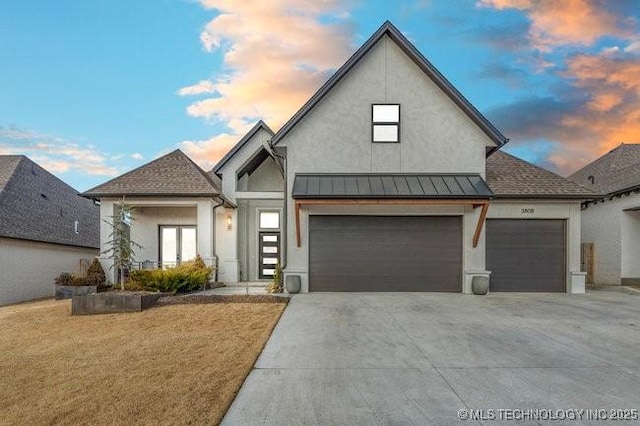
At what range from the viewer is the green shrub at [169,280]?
12.1 m

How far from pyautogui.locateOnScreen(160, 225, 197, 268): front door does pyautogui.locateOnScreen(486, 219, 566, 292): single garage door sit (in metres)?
12.7

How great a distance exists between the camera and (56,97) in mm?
19406

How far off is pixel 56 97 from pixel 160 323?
1759 cm

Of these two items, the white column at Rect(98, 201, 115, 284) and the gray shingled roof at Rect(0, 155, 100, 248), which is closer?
the white column at Rect(98, 201, 115, 284)

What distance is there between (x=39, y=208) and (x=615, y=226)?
28.7 metres

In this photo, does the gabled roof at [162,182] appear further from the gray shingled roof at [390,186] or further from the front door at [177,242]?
the gray shingled roof at [390,186]

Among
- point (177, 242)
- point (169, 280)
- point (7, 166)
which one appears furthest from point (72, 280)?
point (7, 166)

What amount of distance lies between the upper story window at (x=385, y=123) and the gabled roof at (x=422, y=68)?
1.67 m

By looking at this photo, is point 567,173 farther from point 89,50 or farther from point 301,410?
point 89,50

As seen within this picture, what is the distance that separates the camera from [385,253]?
518 inches

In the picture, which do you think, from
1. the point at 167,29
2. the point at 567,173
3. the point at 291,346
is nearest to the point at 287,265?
the point at 291,346

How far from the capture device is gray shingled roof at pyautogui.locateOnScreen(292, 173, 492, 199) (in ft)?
39.3

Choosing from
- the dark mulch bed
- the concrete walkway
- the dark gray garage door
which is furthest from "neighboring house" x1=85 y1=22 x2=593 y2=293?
the dark mulch bed

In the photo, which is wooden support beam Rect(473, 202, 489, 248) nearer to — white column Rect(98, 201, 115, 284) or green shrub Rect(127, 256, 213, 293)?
green shrub Rect(127, 256, 213, 293)
